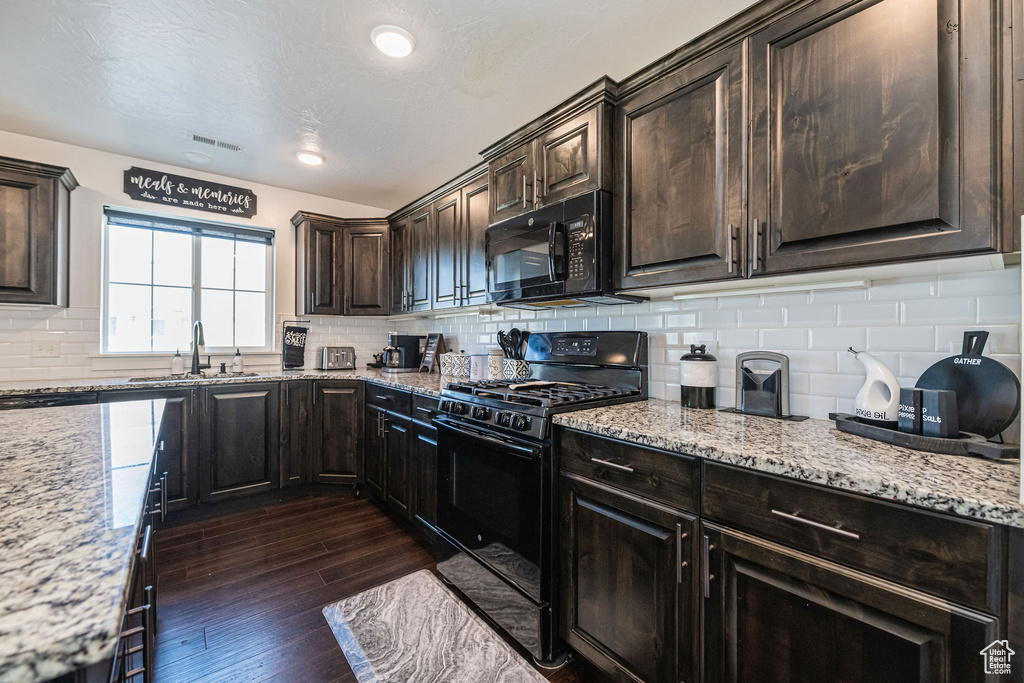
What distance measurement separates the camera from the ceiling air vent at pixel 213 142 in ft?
8.93

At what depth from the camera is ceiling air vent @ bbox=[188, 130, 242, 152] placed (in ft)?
8.93

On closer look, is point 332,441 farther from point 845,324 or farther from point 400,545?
point 845,324

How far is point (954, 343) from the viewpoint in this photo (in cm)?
131

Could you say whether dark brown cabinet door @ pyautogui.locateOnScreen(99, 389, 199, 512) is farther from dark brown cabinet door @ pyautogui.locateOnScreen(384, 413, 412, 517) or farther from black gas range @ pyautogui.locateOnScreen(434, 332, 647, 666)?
black gas range @ pyautogui.locateOnScreen(434, 332, 647, 666)

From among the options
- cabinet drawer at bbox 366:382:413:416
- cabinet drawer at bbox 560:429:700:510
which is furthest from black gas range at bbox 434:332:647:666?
cabinet drawer at bbox 366:382:413:416

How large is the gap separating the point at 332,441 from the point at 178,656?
1718 mm

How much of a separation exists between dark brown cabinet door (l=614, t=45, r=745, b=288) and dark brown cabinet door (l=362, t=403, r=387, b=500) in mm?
2001

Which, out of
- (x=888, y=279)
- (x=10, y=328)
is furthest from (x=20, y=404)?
(x=888, y=279)

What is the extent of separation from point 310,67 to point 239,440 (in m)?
2.45

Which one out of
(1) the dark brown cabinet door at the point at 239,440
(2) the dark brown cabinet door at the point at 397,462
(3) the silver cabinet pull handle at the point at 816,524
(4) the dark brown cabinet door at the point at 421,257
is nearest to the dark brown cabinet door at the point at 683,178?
(3) the silver cabinet pull handle at the point at 816,524

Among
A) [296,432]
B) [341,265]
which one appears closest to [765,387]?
[296,432]

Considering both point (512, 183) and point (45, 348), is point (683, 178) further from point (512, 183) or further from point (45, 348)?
point (45, 348)

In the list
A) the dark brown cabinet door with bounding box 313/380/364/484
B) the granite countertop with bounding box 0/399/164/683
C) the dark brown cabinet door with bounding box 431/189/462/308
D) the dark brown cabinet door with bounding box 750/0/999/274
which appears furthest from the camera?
the dark brown cabinet door with bounding box 313/380/364/484

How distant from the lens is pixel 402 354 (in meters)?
3.76
